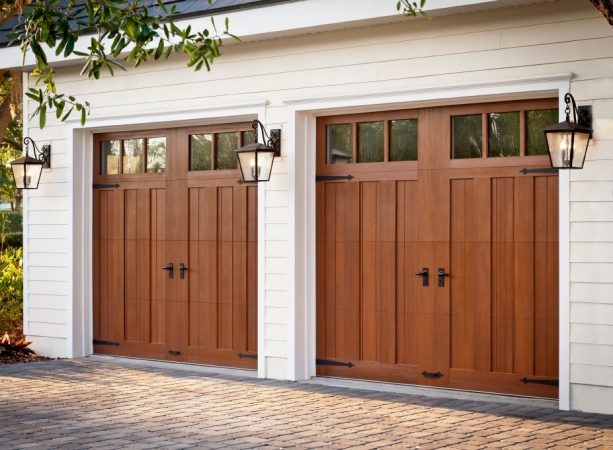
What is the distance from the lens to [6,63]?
11234mm

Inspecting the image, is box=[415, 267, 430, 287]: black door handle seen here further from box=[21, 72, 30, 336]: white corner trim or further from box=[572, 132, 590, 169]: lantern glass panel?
box=[21, 72, 30, 336]: white corner trim

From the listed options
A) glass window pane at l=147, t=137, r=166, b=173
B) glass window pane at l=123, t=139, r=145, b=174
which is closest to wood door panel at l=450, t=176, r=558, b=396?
glass window pane at l=147, t=137, r=166, b=173

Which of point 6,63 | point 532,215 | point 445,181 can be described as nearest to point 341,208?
point 445,181

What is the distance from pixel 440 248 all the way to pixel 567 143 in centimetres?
165

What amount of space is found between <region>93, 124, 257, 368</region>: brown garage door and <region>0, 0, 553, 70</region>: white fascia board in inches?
43.9

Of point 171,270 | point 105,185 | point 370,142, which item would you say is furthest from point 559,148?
point 105,185

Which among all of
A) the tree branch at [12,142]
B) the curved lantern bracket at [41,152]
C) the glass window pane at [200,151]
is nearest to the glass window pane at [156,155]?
the glass window pane at [200,151]

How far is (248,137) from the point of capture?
9.95m

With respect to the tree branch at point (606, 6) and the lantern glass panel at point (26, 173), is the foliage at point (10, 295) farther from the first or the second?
the tree branch at point (606, 6)

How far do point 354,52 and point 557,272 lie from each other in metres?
2.72

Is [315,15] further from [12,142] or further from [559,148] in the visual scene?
[12,142]

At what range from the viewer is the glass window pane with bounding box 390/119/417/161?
29.2ft

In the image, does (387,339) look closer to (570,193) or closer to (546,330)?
(546,330)

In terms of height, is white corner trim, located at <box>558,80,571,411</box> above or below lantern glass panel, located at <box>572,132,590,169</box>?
below
